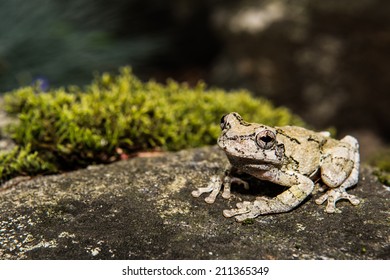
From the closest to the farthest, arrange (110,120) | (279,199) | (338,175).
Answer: (279,199), (338,175), (110,120)

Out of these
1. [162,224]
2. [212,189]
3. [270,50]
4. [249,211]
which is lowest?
[162,224]

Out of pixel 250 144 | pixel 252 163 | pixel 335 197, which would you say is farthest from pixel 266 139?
pixel 335 197

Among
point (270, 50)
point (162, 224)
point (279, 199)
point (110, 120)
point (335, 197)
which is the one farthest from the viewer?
point (270, 50)

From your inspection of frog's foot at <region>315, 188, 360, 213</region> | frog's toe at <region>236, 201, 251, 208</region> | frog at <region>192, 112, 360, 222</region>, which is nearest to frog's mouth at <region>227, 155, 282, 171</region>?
frog at <region>192, 112, 360, 222</region>

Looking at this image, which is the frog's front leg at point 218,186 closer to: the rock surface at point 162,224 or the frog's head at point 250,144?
the rock surface at point 162,224

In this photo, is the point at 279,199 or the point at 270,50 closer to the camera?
the point at 279,199

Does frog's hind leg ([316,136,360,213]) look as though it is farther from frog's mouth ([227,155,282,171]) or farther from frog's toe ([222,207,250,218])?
frog's toe ([222,207,250,218])

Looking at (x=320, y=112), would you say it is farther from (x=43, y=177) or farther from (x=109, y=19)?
(x=43, y=177)

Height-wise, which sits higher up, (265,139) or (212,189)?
(265,139)

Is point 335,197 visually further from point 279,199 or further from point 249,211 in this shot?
point 249,211
